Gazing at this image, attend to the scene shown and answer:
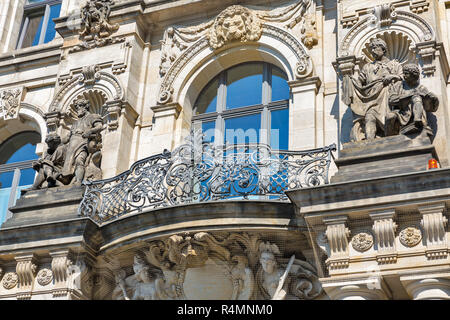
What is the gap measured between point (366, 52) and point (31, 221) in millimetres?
5702

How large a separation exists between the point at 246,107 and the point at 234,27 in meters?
1.44

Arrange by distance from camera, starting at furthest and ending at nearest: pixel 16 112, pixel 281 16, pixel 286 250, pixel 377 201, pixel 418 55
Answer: pixel 16 112, pixel 281 16, pixel 418 55, pixel 286 250, pixel 377 201

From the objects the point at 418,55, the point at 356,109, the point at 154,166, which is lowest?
the point at 154,166

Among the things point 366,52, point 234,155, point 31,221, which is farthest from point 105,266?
point 366,52

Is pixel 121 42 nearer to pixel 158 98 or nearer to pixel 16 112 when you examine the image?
pixel 158 98

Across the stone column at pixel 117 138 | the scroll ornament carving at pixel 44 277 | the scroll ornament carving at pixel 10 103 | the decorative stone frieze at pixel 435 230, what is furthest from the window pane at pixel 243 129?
the scroll ornament carving at pixel 10 103

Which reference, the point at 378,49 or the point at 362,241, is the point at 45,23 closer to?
the point at 378,49

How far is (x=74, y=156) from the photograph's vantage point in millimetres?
12211

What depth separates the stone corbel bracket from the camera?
13328 mm

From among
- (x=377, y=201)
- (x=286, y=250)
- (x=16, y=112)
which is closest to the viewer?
(x=377, y=201)

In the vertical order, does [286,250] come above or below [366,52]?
below

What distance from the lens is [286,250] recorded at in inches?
416

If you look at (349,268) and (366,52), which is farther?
(366,52)

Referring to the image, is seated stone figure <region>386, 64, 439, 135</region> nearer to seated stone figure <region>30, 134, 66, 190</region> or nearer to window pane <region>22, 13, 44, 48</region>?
seated stone figure <region>30, 134, 66, 190</region>
